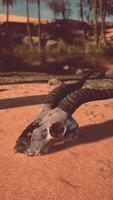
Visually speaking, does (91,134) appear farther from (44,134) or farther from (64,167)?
(64,167)

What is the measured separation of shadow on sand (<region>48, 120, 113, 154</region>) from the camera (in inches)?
347

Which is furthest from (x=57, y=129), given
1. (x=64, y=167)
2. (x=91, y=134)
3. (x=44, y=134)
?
(x=91, y=134)

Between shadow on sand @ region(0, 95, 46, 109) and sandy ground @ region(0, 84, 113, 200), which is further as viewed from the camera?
shadow on sand @ region(0, 95, 46, 109)

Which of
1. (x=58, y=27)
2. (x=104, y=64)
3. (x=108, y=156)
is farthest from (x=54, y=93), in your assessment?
(x=58, y=27)

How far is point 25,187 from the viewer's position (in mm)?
7312

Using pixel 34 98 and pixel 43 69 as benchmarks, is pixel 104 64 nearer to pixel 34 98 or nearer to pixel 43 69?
pixel 43 69

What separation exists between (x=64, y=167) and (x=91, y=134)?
167 centimetres

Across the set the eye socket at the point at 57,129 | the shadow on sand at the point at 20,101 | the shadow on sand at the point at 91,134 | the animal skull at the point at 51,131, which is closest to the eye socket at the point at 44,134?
the animal skull at the point at 51,131

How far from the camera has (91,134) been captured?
374 inches

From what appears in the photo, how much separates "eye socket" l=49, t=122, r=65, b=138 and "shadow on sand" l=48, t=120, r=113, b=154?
14.2 inches

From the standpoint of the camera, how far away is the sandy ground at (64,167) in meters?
7.16

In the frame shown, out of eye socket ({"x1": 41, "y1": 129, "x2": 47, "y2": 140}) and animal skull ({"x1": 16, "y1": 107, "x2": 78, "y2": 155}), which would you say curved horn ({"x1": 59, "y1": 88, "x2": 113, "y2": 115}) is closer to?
animal skull ({"x1": 16, "y1": 107, "x2": 78, "y2": 155})

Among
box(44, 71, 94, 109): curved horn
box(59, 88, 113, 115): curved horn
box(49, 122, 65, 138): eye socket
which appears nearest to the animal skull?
box(49, 122, 65, 138): eye socket

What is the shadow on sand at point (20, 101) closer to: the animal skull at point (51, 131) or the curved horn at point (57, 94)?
the curved horn at point (57, 94)
